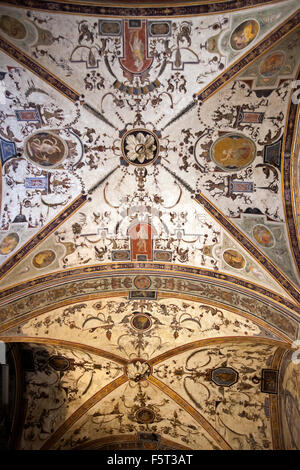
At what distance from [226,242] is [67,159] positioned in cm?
381

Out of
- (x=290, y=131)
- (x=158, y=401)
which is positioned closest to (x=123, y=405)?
(x=158, y=401)

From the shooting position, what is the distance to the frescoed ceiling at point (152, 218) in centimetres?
733

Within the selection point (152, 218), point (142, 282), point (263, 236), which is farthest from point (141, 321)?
point (263, 236)

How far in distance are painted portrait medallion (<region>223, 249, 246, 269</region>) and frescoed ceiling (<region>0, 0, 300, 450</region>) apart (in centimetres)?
3

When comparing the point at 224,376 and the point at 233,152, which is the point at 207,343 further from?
the point at 233,152

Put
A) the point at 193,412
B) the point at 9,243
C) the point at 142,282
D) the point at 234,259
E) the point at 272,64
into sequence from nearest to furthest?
1. the point at 272,64
2. the point at 9,243
3. the point at 234,259
4. the point at 142,282
5. the point at 193,412

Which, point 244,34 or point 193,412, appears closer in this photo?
point 244,34

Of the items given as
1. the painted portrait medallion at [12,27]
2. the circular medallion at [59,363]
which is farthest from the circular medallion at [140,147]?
the circular medallion at [59,363]

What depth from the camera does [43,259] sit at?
9.28 metres

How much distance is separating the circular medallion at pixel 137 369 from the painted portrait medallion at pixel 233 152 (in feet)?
18.3

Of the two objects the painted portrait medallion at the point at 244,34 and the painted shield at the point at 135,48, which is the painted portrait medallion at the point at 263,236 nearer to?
the painted portrait medallion at the point at 244,34

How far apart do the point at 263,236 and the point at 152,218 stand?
2.42 meters

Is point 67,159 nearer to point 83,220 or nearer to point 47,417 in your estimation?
point 83,220

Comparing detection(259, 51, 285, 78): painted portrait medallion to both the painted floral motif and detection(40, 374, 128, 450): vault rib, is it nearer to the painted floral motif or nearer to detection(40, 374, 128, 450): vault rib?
the painted floral motif
